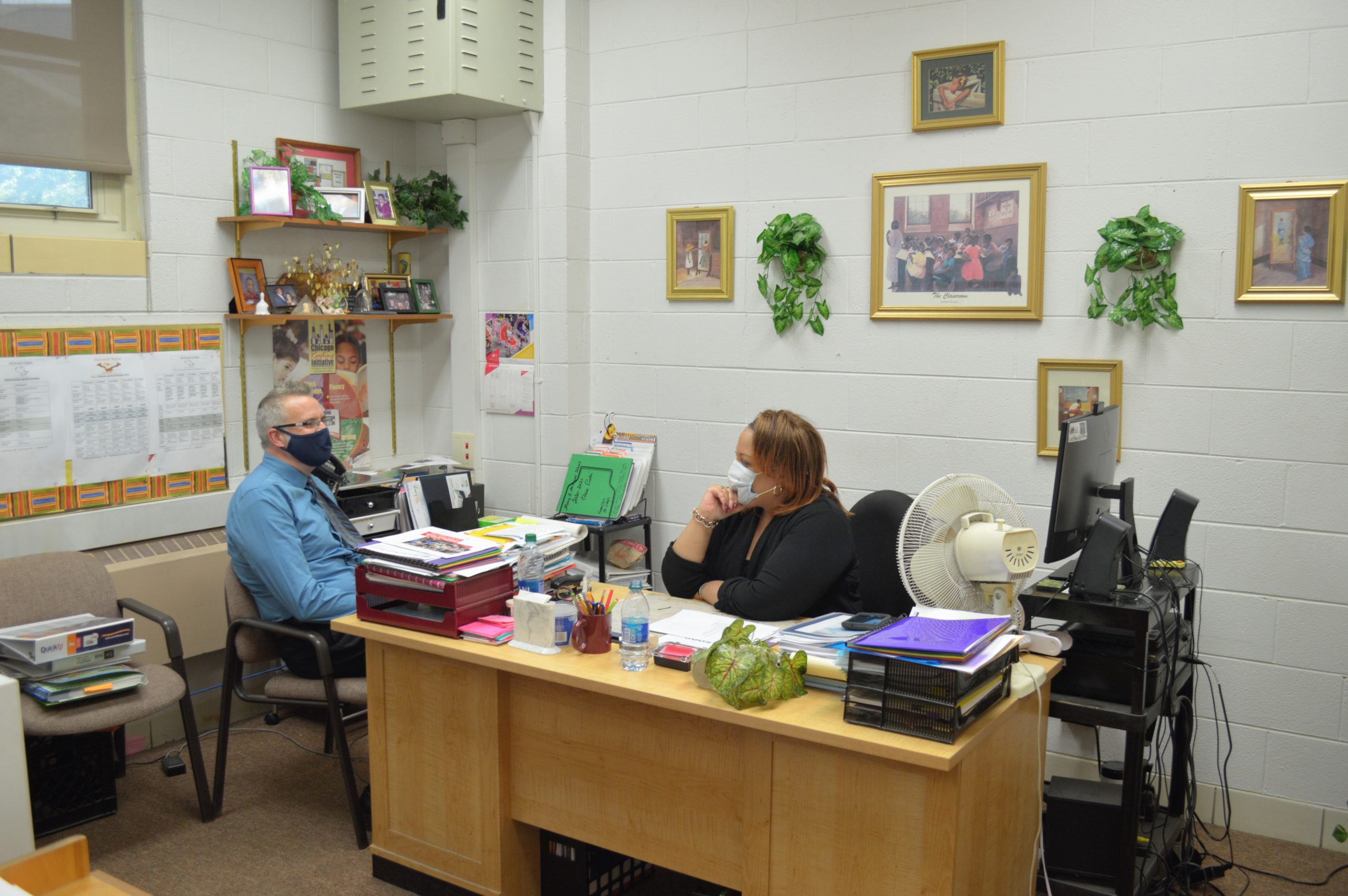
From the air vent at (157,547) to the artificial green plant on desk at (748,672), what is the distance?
2291 mm

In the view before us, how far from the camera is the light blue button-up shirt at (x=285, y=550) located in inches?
124

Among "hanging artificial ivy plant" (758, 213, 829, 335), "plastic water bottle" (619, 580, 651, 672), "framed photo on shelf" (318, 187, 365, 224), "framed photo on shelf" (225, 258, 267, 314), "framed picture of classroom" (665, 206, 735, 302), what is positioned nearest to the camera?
"plastic water bottle" (619, 580, 651, 672)

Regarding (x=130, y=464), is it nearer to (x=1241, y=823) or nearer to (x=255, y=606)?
(x=255, y=606)

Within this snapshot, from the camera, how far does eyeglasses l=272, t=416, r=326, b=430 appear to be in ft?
10.9

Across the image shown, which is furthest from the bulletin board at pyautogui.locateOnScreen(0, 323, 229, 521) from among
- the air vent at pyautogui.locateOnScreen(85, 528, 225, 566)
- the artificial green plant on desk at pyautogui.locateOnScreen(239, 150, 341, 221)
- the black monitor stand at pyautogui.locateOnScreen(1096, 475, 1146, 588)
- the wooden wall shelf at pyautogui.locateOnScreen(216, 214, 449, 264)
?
the black monitor stand at pyautogui.locateOnScreen(1096, 475, 1146, 588)

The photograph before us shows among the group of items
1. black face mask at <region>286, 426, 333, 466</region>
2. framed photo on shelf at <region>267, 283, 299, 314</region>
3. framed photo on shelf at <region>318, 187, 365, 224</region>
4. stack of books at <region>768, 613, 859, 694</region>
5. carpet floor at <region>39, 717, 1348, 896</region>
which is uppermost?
framed photo on shelf at <region>318, 187, 365, 224</region>

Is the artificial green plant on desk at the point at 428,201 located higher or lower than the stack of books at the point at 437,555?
higher

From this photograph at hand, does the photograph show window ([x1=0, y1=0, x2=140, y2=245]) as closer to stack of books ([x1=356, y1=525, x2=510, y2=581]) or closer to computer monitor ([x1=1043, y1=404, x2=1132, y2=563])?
stack of books ([x1=356, y1=525, x2=510, y2=581])

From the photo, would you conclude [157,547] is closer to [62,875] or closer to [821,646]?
[62,875]

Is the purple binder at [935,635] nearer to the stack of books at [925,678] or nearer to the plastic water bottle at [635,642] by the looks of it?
the stack of books at [925,678]

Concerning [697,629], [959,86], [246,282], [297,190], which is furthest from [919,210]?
[246,282]

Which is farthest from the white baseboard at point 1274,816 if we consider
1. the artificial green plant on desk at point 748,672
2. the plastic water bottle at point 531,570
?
the plastic water bottle at point 531,570

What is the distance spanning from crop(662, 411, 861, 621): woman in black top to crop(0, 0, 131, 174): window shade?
2431 millimetres

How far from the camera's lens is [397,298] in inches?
174
